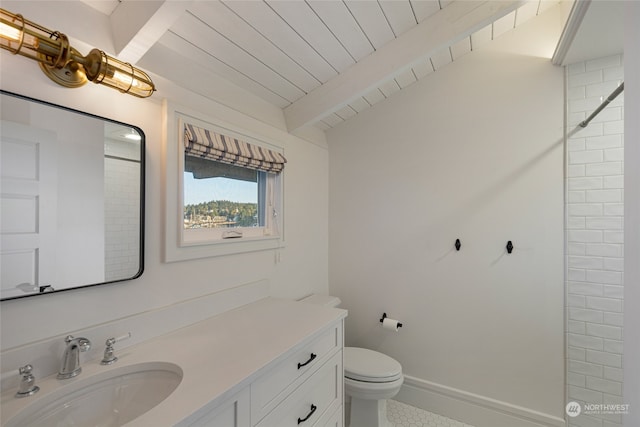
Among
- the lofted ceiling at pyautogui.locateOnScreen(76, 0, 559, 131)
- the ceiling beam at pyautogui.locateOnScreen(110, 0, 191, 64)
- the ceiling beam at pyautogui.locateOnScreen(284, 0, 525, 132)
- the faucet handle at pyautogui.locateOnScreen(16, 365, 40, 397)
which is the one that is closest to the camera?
the faucet handle at pyautogui.locateOnScreen(16, 365, 40, 397)

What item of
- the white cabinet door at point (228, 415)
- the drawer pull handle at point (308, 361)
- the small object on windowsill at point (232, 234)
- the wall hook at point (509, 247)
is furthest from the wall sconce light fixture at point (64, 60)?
the wall hook at point (509, 247)

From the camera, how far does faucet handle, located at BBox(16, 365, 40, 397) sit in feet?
2.63

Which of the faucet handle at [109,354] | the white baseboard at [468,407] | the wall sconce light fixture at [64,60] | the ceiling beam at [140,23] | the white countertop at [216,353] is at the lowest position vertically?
the white baseboard at [468,407]

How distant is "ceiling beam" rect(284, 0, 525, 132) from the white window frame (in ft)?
1.36

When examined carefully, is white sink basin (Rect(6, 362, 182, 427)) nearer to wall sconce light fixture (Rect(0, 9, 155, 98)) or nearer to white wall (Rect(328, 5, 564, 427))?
wall sconce light fixture (Rect(0, 9, 155, 98))

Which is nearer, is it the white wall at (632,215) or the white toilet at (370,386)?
the white wall at (632,215)

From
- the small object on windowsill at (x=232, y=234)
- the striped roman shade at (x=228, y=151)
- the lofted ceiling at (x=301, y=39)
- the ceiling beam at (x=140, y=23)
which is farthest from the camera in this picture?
the small object on windowsill at (x=232, y=234)

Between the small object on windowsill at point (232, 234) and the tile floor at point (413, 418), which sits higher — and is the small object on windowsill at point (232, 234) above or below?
above

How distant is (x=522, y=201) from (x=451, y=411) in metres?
1.52

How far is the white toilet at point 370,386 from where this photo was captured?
1.73 metres

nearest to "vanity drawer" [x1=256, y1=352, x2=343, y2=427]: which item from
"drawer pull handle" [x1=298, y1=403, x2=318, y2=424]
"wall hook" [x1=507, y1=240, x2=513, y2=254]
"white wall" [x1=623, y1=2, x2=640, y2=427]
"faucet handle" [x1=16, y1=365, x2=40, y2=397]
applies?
"drawer pull handle" [x1=298, y1=403, x2=318, y2=424]

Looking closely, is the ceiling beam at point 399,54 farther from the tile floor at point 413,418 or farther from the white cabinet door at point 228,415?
the tile floor at point 413,418

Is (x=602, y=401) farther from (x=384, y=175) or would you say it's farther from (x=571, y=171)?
(x=384, y=175)

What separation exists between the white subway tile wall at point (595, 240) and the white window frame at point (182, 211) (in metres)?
1.86
